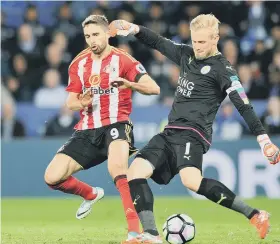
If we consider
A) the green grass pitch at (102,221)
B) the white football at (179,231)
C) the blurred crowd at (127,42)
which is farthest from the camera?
the blurred crowd at (127,42)

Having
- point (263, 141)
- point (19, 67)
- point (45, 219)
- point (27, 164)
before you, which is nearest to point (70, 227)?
point (45, 219)

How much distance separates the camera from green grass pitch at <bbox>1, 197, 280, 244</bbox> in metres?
8.27

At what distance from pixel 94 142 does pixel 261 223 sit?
2.06m

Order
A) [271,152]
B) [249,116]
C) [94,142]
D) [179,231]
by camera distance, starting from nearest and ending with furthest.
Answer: [271,152] → [249,116] → [179,231] → [94,142]

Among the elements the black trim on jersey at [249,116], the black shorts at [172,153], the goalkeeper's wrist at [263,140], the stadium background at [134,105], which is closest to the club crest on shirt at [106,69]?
the black shorts at [172,153]

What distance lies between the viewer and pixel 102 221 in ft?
34.3

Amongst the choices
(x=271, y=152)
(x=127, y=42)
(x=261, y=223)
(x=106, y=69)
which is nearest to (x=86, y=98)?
(x=106, y=69)

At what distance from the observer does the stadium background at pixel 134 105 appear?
12.2m

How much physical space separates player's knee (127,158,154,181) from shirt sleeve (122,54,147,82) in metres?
1.07

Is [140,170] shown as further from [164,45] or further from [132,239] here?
[164,45]

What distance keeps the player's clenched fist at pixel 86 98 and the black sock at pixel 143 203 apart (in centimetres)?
112

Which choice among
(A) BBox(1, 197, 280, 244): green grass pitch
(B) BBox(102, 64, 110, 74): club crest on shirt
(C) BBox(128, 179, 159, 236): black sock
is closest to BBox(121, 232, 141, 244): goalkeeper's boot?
(C) BBox(128, 179, 159, 236): black sock

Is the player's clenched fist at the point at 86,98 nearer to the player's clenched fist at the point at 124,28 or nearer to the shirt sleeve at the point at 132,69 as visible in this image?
the shirt sleeve at the point at 132,69

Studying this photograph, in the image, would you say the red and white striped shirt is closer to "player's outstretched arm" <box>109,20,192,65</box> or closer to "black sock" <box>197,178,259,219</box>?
"player's outstretched arm" <box>109,20,192,65</box>
